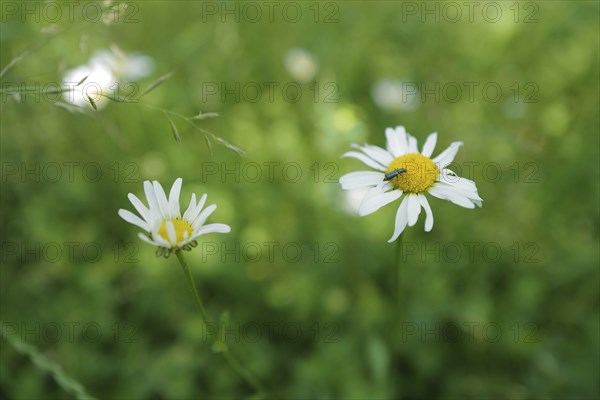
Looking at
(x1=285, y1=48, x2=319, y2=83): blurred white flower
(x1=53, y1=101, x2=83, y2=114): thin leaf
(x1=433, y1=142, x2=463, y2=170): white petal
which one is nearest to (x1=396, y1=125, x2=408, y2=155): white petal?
(x1=433, y1=142, x2=463, y2=170): white petal

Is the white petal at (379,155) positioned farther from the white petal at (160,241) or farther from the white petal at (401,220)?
the white petal at (160,241)

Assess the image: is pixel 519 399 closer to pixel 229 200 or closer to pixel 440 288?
pixel 440 288

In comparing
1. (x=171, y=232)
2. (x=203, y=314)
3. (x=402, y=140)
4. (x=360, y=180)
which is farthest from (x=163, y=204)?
(x=402, y=140)

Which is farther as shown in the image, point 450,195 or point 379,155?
point 379,155

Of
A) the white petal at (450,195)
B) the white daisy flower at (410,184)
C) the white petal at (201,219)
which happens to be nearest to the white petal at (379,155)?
the white daisy flower at (410,184)

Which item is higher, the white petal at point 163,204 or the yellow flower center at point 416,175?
the yellow flower center at point 416,175

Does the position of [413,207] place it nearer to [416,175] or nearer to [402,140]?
[416,175]
